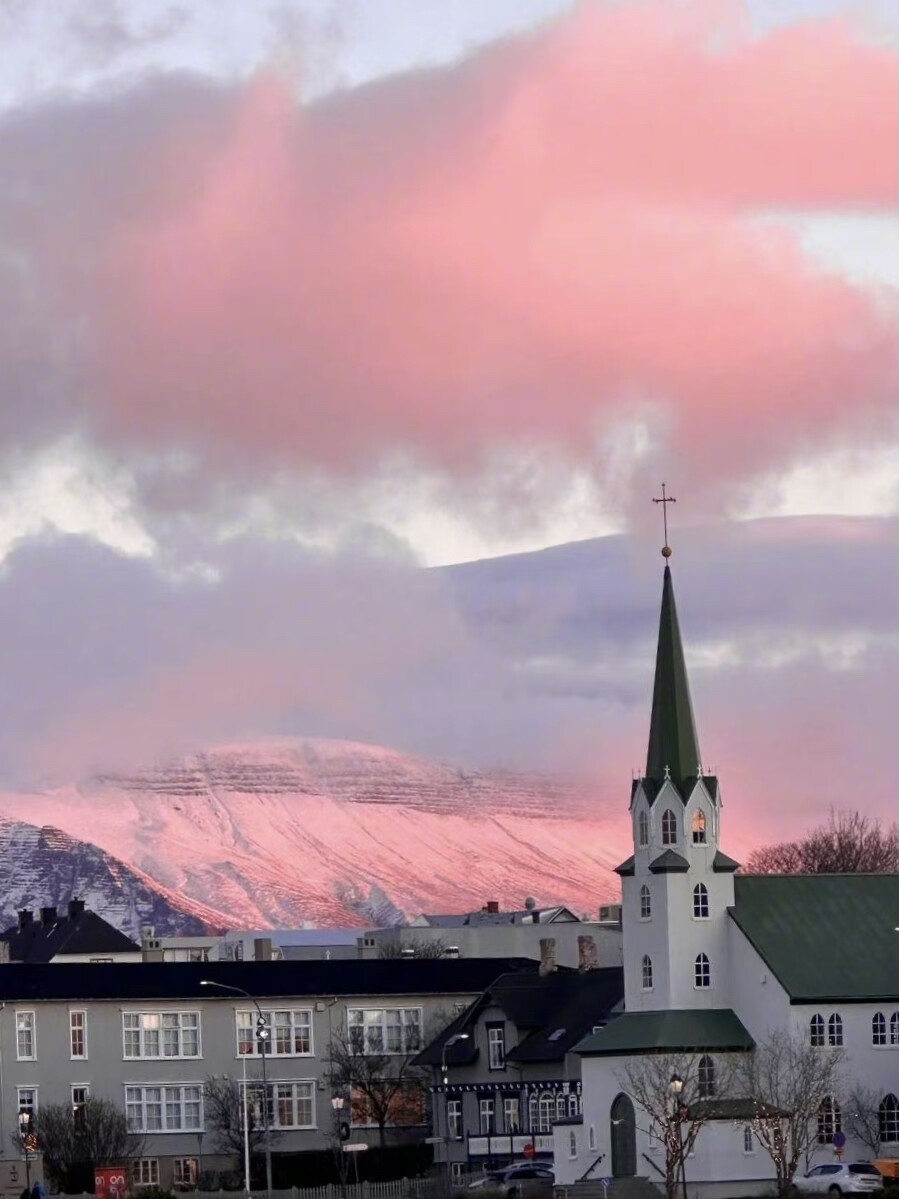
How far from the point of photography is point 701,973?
13025cm

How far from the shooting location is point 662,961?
130m

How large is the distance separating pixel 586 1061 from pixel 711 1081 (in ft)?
19.5

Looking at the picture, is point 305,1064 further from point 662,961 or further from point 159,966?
point 662,961

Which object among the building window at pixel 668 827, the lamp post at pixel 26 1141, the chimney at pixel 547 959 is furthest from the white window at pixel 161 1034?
the building window at pixel 668 827

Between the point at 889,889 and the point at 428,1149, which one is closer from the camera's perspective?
the point at 889,889

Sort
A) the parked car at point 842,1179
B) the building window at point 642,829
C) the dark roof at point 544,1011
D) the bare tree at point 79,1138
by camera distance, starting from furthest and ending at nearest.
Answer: the dark roof at point 544,1011, the bare tree at point 79,1138, the building window at point 642,829, the parked car at point 842,1179

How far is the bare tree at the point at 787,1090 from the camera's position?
114312mm

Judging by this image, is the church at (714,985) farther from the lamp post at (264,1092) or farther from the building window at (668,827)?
the lamp post at (264,1092)

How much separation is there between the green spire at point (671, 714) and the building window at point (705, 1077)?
13.2m

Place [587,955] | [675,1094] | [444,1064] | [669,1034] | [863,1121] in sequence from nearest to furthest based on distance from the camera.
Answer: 1. [675,1094]
2. [863,1121]
3. [669,1034]
4. [444,1064]
5. [587,955]

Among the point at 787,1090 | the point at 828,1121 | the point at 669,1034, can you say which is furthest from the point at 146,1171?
the point at 787,1090

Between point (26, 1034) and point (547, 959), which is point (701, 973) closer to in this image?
point (547, 959)

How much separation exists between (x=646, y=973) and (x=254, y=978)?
3241 centimetres

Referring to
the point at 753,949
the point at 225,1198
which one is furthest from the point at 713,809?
the point at 225,1198
